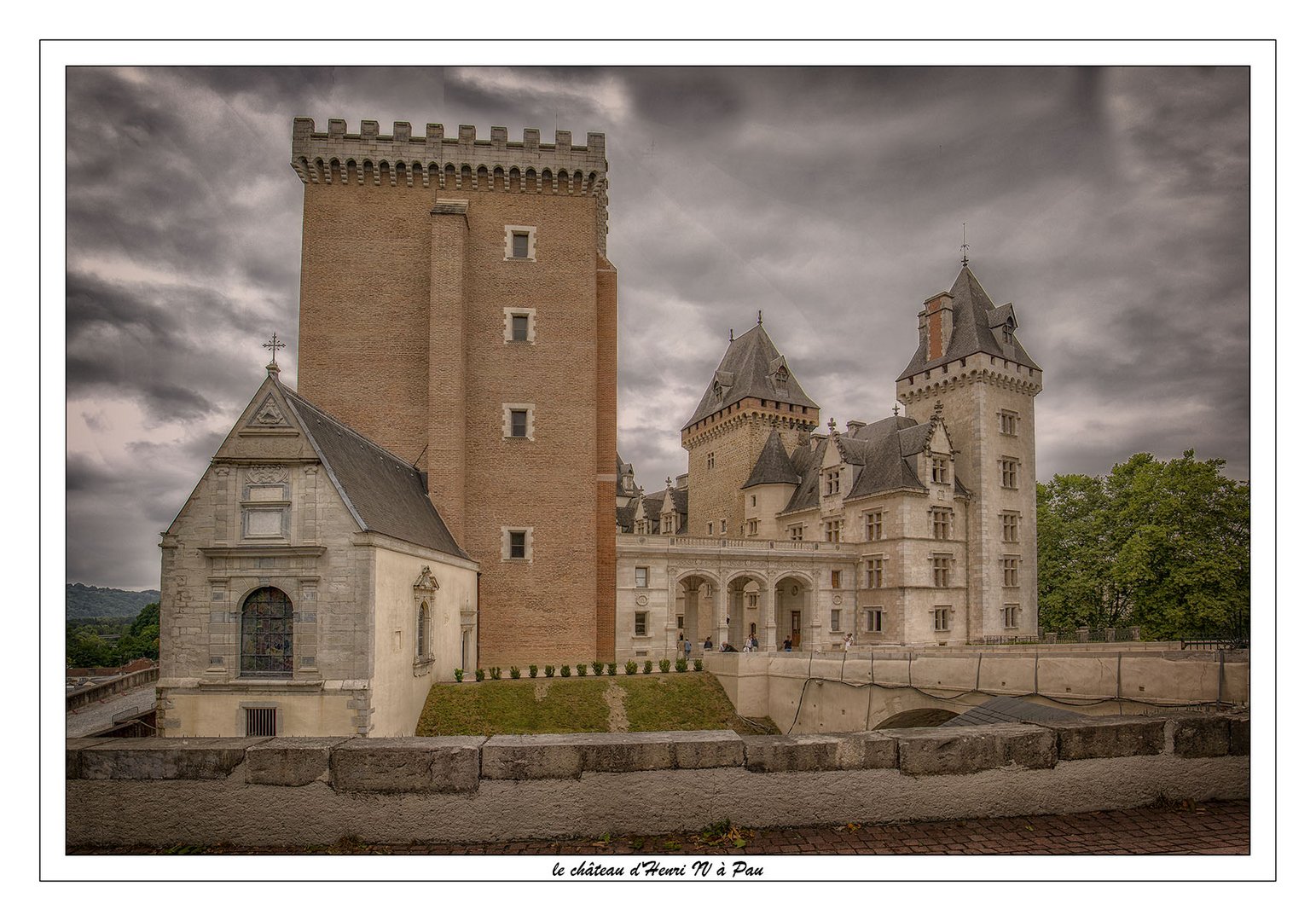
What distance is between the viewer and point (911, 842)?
6.18 m

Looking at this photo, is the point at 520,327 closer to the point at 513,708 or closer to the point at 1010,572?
the point at 513,708

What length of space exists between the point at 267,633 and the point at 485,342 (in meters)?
15.9

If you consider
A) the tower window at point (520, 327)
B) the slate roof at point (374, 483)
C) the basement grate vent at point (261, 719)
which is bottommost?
the basement grate vent at point (261, 719)

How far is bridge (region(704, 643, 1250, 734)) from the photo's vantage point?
12.0 meters

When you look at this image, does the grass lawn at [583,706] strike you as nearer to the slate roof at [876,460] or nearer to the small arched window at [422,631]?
the small arched window at [422,631]

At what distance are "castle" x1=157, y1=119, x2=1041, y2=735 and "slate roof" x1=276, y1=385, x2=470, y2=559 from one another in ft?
0.52

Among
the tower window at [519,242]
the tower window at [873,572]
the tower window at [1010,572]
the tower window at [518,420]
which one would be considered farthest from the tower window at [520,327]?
the tower window at [1010,572]

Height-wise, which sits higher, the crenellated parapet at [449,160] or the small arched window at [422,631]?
the crenellated parapet at [449,160]

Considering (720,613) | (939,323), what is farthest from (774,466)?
(720,613)

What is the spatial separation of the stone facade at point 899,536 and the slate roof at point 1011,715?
2694 cm

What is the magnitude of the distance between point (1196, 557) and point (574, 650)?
27325mm

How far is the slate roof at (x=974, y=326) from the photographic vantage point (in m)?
45.7

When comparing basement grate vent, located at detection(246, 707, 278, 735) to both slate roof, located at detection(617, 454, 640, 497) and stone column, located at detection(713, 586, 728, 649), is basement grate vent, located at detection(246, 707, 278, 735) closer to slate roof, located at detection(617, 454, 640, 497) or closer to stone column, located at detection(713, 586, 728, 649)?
stone column, located at detection(713, 586, 728, 649)

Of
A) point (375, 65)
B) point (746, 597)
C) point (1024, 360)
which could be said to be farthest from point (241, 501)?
point (1024, 360)
